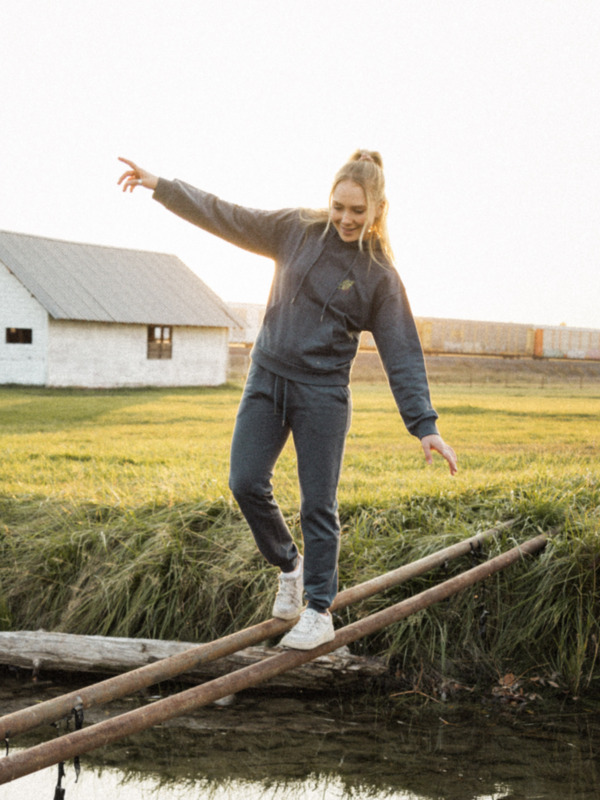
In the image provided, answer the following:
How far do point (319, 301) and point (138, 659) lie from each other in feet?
8.03

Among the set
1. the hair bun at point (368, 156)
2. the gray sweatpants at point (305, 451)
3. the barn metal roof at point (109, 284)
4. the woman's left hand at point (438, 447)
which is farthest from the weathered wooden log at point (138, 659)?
the barn metal roof at point (109, 284)

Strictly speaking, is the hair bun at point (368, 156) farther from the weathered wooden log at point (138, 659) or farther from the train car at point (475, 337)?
the train car at point (475, 337)

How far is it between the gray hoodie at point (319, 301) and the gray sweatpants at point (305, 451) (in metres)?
0.08

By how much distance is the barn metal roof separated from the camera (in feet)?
80.2

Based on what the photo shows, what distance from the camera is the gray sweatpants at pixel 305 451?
322 cm

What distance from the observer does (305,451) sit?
3244mm

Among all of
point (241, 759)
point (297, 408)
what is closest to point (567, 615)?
point (241, 759)

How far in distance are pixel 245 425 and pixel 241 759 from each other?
1698mm

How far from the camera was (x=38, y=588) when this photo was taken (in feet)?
17.3

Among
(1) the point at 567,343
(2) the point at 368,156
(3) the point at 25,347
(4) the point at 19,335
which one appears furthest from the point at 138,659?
(1) the point at 567,343

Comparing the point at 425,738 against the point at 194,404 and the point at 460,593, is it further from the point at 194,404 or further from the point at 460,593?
the point at 194,404

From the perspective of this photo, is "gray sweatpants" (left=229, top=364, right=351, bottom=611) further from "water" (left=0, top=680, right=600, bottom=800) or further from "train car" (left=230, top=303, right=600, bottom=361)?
"train car" (left=230, top=303, right=600, bottom=361)

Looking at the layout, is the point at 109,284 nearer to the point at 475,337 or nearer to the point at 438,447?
the point at 475,337

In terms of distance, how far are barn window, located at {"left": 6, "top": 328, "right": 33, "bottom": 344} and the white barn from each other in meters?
0.03
